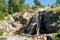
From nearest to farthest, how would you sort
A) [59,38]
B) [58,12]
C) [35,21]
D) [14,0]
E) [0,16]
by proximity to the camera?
[59,38] → [58,12] → [35,21] → [0,16] → [14,0]

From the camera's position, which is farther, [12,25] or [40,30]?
[12,25]

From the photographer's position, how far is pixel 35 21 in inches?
1537

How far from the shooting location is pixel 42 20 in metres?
37.1

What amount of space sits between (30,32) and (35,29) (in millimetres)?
1136

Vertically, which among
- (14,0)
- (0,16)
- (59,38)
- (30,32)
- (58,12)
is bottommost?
(59,38)

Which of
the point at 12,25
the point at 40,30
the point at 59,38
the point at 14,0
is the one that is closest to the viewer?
the point at 59,38

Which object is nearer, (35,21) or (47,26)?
(47,26)

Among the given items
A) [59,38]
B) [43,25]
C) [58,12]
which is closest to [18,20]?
[43,25]

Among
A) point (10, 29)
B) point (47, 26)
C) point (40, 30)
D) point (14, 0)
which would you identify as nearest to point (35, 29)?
point (40, 30)

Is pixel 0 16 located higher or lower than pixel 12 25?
higher

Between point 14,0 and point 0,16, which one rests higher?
point 14,0

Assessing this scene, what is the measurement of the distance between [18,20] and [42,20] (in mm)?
10524

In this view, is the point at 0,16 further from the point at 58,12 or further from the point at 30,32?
the point at 58,12

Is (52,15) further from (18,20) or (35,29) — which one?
(18,20)
